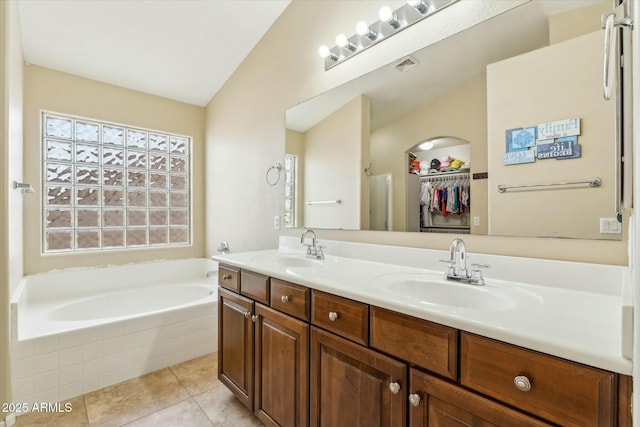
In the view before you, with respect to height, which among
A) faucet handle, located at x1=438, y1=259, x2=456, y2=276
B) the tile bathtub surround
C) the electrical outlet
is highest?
the electrical outlet

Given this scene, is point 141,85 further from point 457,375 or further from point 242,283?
point 457,375

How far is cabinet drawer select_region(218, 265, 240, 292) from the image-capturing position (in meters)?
1.66

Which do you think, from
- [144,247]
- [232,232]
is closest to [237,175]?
[232,232]

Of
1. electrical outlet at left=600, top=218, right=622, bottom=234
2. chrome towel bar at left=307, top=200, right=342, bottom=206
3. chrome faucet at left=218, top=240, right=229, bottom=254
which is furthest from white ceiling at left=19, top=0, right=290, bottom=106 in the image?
electrical outlet at left=600, top=218, right=622, bottom=234

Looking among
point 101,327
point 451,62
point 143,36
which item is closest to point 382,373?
point 451,62

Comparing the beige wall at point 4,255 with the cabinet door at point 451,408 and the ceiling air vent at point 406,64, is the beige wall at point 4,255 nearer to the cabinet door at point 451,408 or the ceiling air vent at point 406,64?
the cabinet door at point 451,408

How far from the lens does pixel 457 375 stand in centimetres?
77

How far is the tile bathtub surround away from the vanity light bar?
7.12 ft

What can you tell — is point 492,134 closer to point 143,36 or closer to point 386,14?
point 386,14

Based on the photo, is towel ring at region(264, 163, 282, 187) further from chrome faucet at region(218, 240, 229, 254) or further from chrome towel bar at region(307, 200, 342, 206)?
chrome faucet at region(218, 240, 229, 254)

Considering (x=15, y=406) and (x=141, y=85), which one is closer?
(x=15, y=406)

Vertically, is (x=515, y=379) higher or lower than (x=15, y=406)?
higher

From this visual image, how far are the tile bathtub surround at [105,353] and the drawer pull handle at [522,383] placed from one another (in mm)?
2280

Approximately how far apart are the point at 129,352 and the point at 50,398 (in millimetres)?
438
